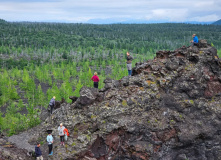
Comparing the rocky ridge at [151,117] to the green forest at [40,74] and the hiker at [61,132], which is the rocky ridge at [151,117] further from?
the green forest at [40,74]

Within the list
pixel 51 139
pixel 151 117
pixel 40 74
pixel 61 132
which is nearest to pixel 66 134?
pixel 61 132

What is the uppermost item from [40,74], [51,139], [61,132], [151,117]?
[151,117]

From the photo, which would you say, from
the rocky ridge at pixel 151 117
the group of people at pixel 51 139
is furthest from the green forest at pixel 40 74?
the group of people at pixel 51 139

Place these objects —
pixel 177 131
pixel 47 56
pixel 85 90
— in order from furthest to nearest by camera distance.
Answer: pixel 47 56 → pixel 85 90 → pixel 177 131

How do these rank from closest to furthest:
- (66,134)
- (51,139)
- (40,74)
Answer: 1. (51,139)
2. (66,134)
3. (40,74)

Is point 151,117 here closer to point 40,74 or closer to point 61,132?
point 61,132

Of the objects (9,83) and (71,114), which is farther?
(9,83)

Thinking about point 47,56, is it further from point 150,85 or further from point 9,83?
point 150,85

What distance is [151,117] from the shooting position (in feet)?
70.2

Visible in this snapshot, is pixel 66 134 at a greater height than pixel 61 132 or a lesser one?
lesser

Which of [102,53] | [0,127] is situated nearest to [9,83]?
[0,127]

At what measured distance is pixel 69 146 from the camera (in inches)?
766

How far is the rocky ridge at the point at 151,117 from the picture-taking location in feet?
66.2

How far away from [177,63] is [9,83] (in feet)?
220
